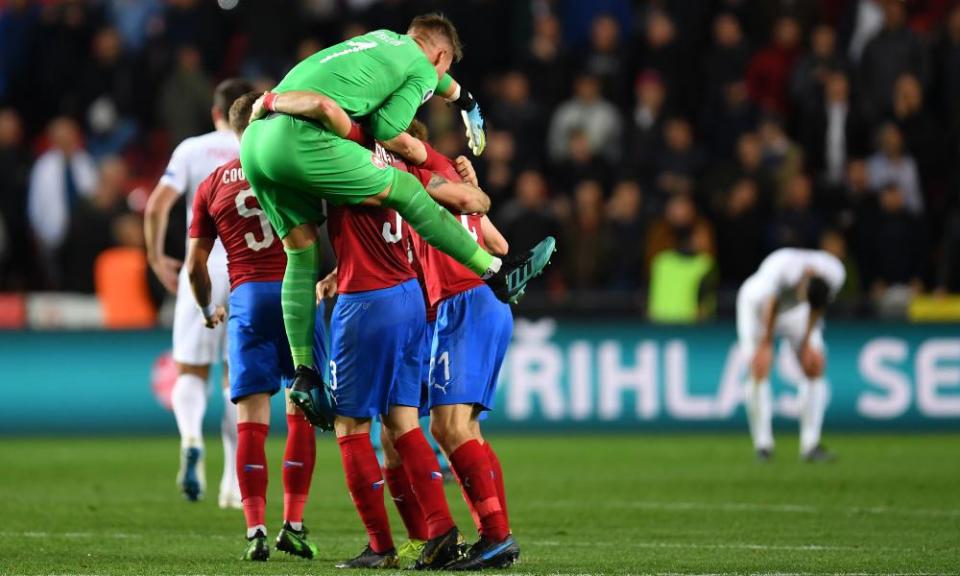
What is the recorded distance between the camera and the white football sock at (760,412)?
15.5m

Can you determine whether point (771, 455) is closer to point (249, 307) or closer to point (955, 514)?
point (955, 514)

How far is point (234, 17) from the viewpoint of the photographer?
22047mm

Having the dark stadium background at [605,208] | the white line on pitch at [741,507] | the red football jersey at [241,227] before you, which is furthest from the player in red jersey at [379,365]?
the dark stadium background at [605,208]

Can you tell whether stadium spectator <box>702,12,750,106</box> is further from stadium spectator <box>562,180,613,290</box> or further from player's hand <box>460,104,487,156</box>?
player's hand <box>460,104,487,156</box>

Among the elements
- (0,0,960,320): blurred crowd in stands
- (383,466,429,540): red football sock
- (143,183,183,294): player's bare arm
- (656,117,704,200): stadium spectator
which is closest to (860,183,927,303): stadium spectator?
(0,0,960,320): blurred crowd in stands

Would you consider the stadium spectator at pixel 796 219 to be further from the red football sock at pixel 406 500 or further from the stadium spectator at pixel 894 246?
the red football sock at pixel 406 500

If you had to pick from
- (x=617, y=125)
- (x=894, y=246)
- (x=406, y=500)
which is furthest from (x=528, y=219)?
(x=406, y=500)

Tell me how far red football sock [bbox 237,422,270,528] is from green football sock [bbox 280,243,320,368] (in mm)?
1023

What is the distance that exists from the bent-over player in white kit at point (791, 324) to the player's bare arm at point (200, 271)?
7.26 m

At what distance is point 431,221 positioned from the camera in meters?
7.61

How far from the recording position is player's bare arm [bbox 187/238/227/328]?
916cm

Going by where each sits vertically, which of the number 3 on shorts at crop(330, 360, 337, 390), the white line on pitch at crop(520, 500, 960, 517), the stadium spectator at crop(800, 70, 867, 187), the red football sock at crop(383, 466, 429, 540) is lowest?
the white line on pitch at crop(520, 500, 960, 517)

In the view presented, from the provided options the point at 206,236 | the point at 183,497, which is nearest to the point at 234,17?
the point at 183,497

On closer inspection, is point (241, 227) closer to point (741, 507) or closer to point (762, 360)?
point (741, 507)
